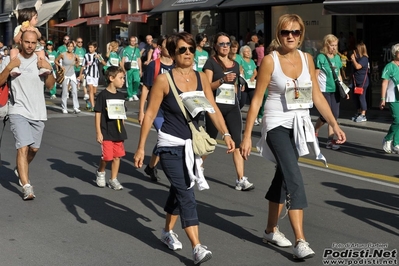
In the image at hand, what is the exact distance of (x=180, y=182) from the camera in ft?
19.9

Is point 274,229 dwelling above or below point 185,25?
below

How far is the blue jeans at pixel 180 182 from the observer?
6.00m

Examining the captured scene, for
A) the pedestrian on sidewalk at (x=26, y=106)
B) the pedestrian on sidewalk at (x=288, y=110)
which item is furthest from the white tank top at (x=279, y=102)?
the pedestrian on sidewalk at (x=26, y=106)

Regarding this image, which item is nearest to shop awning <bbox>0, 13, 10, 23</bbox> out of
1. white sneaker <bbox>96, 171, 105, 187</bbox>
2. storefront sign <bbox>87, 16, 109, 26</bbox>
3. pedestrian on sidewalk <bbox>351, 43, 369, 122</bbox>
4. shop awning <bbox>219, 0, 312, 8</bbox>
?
storefront sign <bbox>87, 16, 109, 26</bbox>

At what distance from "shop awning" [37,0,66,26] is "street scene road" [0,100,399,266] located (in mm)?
25891

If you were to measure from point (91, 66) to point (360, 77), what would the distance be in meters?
6.58

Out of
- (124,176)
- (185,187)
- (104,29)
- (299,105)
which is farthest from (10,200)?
(104,29)

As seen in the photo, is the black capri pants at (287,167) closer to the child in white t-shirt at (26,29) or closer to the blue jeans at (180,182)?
the blue jeans at (180,182)

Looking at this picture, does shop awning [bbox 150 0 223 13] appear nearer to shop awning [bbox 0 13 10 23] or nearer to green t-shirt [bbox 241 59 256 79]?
green t-shirt [bbox 241 59 256 79]

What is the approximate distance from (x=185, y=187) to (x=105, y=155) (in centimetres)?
333

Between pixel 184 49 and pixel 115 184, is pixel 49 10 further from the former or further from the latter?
pixel 184 49

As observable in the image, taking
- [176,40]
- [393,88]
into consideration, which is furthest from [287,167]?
[393,88]

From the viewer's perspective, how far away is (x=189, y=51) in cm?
615

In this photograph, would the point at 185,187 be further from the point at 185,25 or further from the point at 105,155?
the point at 185,25
